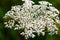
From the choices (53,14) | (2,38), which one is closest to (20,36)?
(53,14)

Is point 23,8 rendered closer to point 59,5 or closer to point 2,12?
point 2,12

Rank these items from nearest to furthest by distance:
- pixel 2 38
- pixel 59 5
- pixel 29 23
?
pixel 29 23
pixel 2 38
pixel 59 5

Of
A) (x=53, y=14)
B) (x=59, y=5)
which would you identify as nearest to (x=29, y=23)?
(x=53, y=14)

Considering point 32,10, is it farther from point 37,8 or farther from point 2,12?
point 2,12

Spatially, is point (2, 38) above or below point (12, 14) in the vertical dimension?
below

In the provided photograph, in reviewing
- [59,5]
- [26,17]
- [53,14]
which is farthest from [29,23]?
[59,5]

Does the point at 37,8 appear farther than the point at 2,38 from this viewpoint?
No

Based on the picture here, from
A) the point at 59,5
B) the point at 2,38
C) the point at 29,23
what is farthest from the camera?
the point at 59,5

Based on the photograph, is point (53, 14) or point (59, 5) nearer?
point (53, 14)

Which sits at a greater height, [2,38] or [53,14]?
[53,14]
